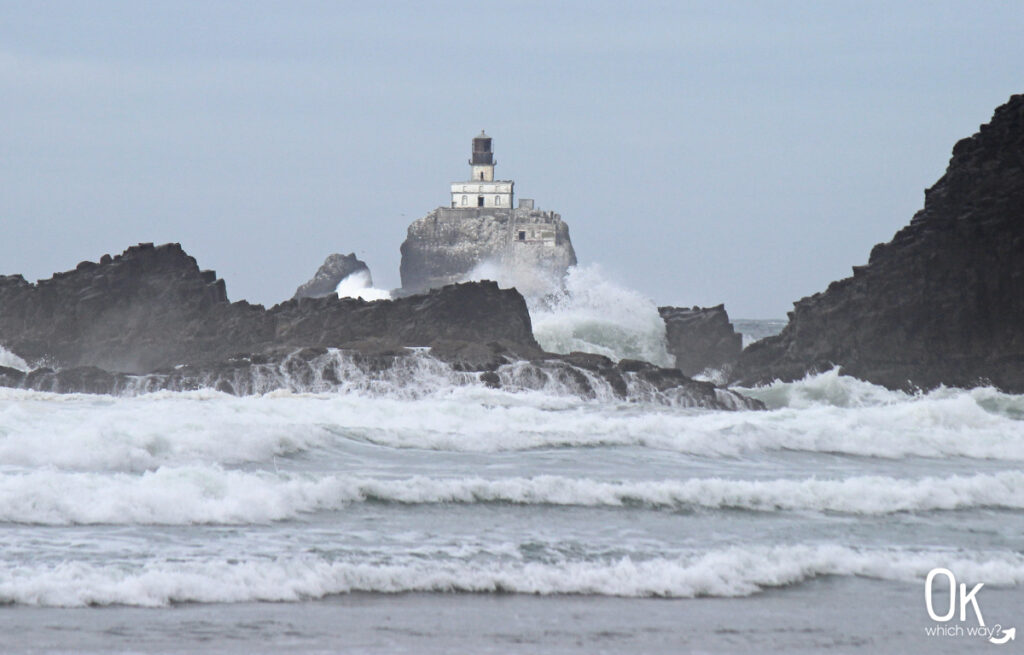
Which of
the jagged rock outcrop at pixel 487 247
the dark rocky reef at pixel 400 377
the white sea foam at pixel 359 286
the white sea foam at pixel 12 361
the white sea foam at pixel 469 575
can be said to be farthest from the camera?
the white sea foam at pixel 359 286

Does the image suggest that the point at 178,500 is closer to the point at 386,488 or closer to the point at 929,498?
the point at 386,488

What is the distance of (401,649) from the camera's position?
25.9 ft

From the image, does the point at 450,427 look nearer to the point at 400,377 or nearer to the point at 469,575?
the point at 400,377

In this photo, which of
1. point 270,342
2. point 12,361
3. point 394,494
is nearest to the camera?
point 394,494

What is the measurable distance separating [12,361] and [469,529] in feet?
90.7

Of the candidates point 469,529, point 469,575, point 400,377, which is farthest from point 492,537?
point 400,377

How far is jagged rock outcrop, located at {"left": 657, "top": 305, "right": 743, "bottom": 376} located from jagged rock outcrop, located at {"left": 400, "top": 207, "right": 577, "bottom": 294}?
62.8 metres

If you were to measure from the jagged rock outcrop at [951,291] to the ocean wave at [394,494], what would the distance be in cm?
1740

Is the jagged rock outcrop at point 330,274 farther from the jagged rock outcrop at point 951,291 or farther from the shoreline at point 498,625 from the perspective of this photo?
the shoreline at point 498,625

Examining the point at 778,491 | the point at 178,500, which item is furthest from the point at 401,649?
the point at 778,491

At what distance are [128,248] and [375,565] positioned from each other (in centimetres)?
3025

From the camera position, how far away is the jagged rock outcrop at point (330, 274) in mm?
111250

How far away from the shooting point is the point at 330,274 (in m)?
Answer: 114

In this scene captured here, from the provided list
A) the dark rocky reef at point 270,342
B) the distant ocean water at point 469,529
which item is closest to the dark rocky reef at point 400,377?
the dark rocky reef at point 270,342
